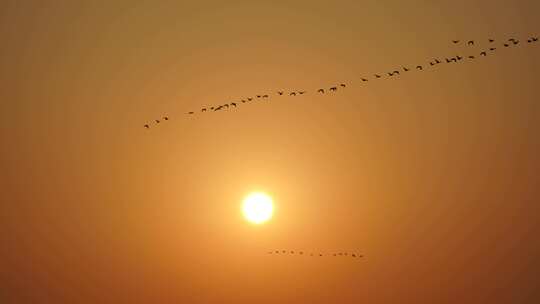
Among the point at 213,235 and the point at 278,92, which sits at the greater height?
the point at 278,92

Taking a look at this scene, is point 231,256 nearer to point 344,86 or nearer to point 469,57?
point 344,86

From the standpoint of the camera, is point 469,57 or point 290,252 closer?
point 469,57

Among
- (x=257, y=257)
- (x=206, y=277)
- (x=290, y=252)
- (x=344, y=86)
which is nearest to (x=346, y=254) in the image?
(x=290, y=252)

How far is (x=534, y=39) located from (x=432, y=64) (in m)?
2.40

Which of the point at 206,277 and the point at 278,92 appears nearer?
the point at 278,92

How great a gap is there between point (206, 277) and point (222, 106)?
9098 mm

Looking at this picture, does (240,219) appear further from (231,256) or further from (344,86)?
(344,86)

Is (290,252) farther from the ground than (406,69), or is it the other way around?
(406,69)

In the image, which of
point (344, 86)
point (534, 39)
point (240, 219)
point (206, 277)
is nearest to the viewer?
point (534, 39)

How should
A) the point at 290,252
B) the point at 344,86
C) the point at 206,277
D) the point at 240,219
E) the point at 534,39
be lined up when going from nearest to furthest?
the point at 534,39 < the point at 344,86 < the point at 240,219 < the point at 290,252 < the point at 206,277

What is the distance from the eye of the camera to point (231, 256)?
18.8 m

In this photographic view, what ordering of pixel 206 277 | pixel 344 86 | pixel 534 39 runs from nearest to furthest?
pixel 534 39, pixel 344 86, pixel 206 277

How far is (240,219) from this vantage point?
17078 mm

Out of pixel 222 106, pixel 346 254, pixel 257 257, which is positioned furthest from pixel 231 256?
pixel 222 106
